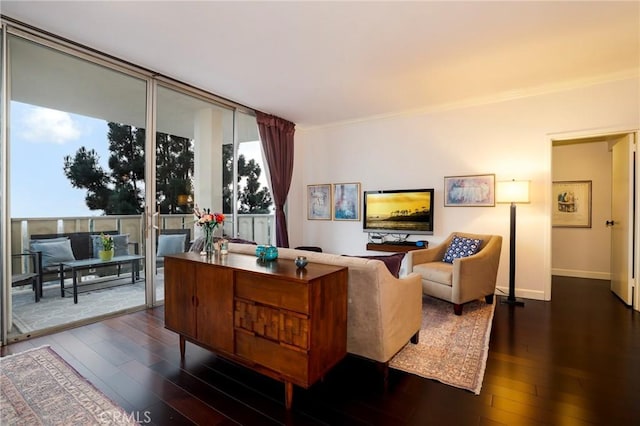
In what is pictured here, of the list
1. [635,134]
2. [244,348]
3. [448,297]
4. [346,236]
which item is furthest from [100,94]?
[635,134]

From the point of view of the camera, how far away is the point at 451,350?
2576 millimetres

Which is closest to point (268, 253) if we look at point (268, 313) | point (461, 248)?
point (268, 313)

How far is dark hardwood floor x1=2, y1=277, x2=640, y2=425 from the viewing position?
178 centimetres

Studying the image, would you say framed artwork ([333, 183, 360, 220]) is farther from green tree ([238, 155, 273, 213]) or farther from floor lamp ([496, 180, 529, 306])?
floor lamp ([496, 180, 529, 306])

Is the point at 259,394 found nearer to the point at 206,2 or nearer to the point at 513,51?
the point at 206,2

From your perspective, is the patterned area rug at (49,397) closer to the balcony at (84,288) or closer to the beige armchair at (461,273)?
the balcony at (84,288)

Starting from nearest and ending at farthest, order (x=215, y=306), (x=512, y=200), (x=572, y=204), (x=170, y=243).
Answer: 1. (x=215, y=306)
2. (x=512, y=200)
3. (x=170, y=243)
4. (x=572, y=204)

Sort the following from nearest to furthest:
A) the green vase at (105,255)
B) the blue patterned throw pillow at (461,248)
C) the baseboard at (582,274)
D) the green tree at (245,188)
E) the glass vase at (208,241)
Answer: the glass vase at (208,241), the green vase at (105,255), the blue patterned throw pillow at (461,248), the green tree at (245,188), the baseboard at (582,274)

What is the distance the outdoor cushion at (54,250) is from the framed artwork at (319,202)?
3.76 m

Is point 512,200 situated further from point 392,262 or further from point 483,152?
point 392,262

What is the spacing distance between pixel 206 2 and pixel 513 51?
2.88 m

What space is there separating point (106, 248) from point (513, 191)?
491cm

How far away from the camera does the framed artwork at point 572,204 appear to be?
5.48m

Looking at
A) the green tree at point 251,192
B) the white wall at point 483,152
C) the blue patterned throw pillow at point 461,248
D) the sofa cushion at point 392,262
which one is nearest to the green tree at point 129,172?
the green tree at point 251,192
